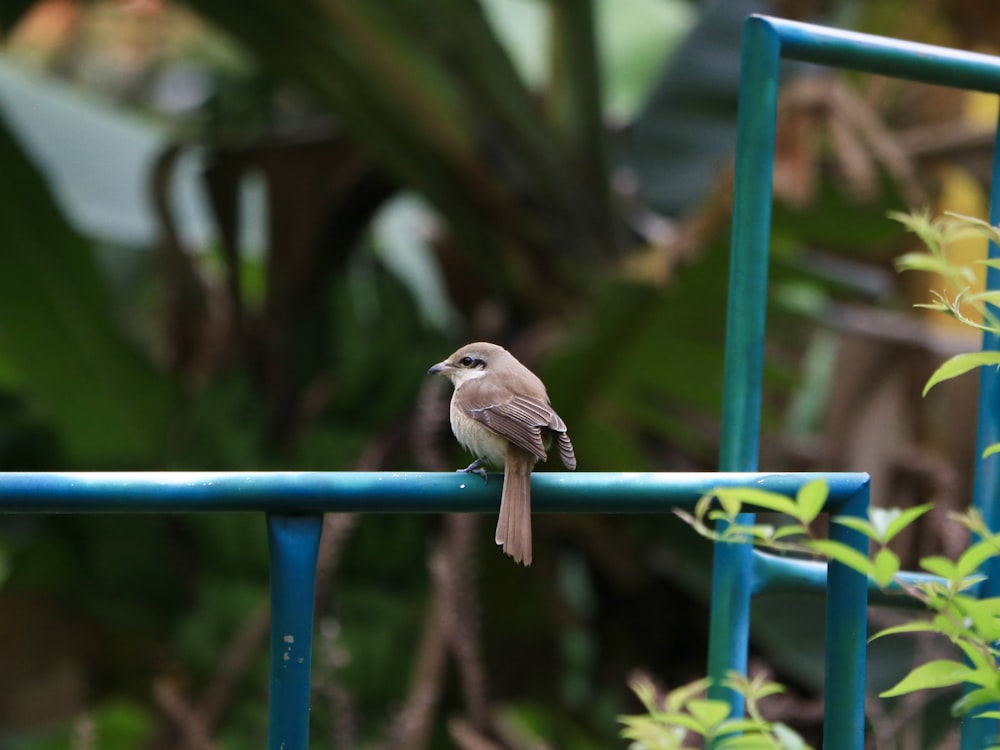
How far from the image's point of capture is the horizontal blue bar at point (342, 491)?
1.31 m

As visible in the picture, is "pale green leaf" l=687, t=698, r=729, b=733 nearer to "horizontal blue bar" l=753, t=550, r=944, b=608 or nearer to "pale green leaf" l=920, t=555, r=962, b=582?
"pale green leaf" l=920, t=555, r=962, b=582

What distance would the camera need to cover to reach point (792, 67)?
14.9ft

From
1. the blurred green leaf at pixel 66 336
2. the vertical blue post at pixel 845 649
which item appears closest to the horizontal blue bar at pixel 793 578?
the vertical blue post at pixel 845 649

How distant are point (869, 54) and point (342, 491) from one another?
1061mm

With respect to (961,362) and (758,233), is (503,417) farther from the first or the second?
(961,362)

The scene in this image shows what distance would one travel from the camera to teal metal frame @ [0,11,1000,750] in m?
1.34

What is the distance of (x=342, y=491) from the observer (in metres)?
1.36

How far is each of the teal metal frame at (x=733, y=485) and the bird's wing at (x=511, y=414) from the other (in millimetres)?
352

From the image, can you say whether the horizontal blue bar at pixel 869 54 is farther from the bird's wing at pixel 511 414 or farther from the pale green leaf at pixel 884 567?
the pale green leaf at pixel 884 567

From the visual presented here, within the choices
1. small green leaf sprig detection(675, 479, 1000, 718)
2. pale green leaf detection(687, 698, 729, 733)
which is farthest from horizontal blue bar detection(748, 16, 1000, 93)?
pale green leaf detection(687, 698, 729, 733)

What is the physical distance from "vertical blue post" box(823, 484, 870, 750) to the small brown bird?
431 millimetres

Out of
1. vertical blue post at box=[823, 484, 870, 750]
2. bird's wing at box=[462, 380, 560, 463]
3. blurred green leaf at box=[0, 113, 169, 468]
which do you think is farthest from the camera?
blurred green leaf at box=[0, 113, 169, 468]

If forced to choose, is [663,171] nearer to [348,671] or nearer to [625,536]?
[625,536]

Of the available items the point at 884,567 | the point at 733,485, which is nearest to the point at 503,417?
the point at 733,485
